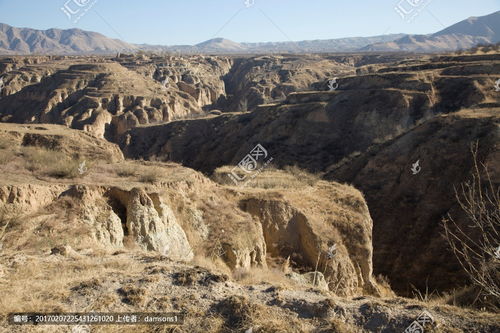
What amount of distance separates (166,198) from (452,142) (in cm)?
1990

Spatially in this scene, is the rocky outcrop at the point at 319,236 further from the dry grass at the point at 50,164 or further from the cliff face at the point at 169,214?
the dry grass at the point at 50,164

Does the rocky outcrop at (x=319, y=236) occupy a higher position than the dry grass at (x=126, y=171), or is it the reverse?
the dry grass at (x=126, y=171)

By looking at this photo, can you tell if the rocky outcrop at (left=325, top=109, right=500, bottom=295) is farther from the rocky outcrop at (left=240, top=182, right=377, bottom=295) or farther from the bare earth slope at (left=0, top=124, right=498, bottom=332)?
the bare earth slope at (left=0, top=124, right=498, bottom=332)

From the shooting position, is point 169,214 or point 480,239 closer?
point 169,214

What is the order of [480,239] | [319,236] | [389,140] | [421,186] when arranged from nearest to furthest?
[319,236]
[480,239]
[421,186]
[389,140]

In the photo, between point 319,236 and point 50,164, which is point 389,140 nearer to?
point 319,236

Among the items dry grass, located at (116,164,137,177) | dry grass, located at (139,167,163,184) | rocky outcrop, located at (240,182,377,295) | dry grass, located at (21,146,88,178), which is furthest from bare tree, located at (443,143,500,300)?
dry grass, located at (21,146,88,178)

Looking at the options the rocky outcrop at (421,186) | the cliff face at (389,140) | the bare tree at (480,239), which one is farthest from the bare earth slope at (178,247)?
the cliff face at (389,140)

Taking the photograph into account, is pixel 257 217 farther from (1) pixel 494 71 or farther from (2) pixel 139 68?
(2) pixel 139 68

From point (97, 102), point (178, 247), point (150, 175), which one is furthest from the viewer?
point (97, 102)

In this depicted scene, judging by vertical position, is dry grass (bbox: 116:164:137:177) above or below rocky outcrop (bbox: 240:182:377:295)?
above

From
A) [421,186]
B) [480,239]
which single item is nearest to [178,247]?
[480,239]

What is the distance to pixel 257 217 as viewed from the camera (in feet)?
44.3

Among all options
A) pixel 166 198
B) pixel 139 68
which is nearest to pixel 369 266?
pixel 166 198
